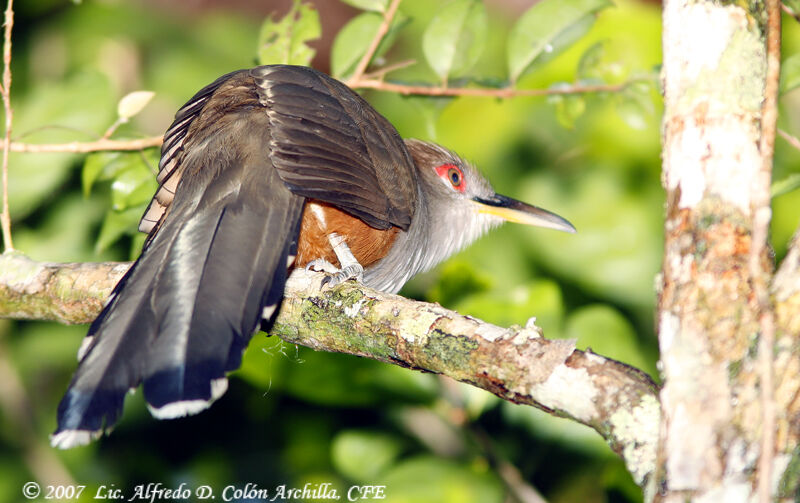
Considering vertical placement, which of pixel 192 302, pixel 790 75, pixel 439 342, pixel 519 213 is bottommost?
pixel 192 302

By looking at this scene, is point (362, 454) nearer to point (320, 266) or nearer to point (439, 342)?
point (320, 266)

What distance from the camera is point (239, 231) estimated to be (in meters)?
2.21

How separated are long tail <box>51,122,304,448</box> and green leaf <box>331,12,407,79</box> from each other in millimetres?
846

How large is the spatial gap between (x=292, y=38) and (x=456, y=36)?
0.64 metres

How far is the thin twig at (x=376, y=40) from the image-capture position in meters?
2.97

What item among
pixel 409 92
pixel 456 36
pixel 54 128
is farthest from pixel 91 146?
pixel 456 36

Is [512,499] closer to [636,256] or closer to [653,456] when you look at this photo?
[636,256]

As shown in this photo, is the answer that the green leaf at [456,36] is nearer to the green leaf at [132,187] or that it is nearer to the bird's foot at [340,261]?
the bird's foot at [340,261]

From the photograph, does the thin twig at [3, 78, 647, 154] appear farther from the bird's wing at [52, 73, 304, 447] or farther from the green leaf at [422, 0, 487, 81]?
the bird's wing at [52, 73, 304, 447]

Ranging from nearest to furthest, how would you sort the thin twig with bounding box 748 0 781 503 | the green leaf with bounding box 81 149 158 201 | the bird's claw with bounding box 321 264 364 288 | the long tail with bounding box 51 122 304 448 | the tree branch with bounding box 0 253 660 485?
the thin twig with bounding box 748 0 781 503 → the tree branch with bounding box 0 253 660 485 → the long tail with bounding box 51 122 304 448 → the bird's claw with bounding box 321 264 364 288 → the green leaf with bounding box 81 149 158 201

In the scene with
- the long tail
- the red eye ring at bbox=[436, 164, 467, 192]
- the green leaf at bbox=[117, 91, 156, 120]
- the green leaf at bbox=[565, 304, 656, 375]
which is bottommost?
the long tail

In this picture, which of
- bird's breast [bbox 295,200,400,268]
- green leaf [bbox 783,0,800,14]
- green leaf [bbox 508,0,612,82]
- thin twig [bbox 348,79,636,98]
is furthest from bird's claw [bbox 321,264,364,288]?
green leaf [bbox 783,0,800,14]

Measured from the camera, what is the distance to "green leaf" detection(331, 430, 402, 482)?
10.5 ft

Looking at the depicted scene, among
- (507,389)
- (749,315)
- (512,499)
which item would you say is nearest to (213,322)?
(507,389)
